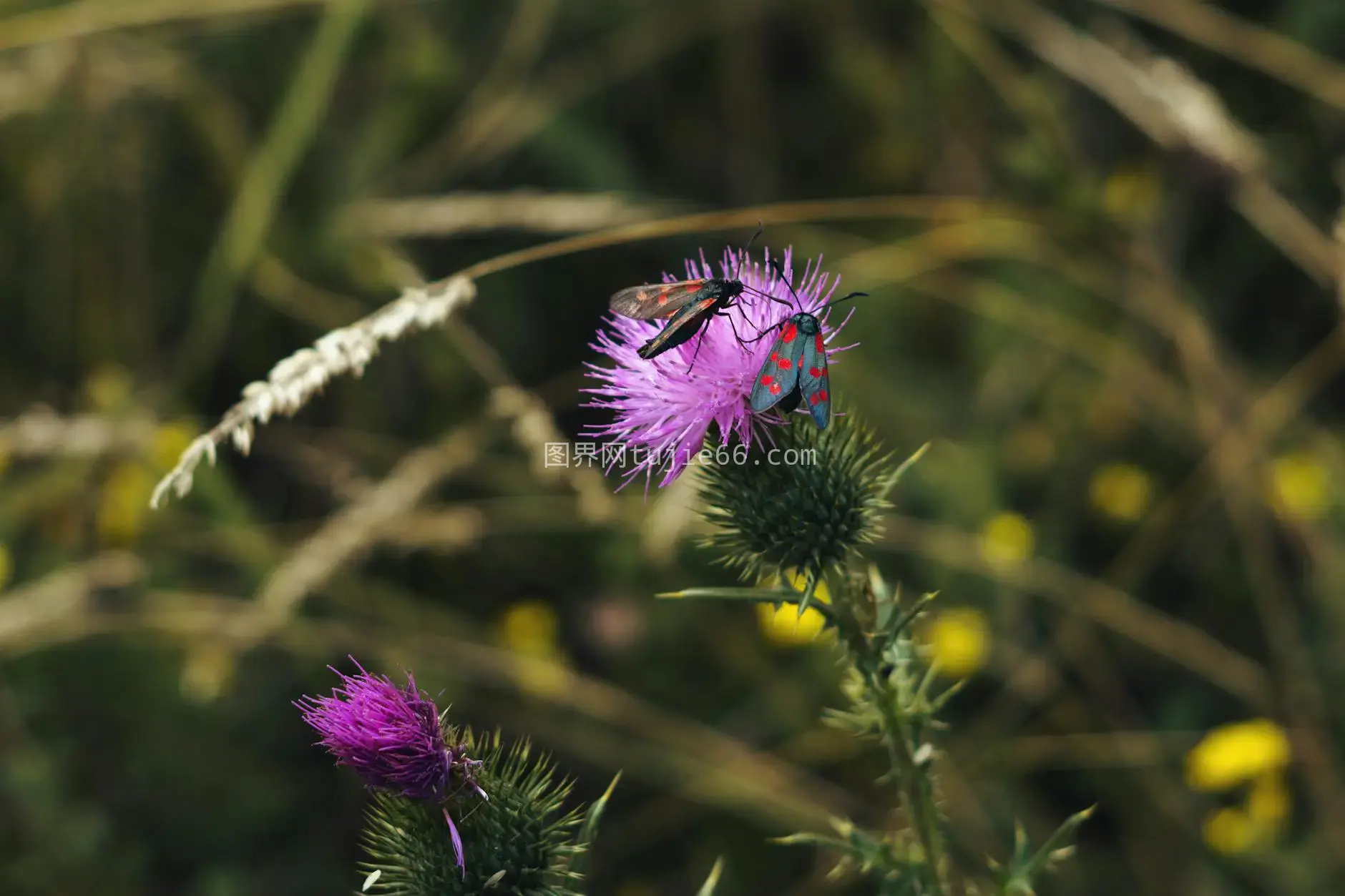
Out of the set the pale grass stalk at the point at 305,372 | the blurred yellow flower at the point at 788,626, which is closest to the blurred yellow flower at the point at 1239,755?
the blurred yellow flower at the point at 788,626

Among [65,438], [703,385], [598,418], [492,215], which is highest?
[598,418]

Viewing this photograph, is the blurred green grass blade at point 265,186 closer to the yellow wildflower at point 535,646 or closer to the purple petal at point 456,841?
the yellow wildflower at point 535,646

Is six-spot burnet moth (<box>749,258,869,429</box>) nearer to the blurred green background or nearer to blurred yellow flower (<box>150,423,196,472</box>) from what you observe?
the blurred green background

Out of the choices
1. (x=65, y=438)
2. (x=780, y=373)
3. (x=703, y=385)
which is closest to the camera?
(x=780, y=373)

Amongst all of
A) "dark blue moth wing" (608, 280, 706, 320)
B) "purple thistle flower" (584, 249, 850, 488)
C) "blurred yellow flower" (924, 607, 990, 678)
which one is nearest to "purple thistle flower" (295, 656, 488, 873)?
"purple thistle flower" (584, 249, 850, 488)

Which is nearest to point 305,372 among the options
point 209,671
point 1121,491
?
point 209,671

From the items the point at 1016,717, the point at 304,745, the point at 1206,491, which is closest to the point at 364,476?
the point at 304,745

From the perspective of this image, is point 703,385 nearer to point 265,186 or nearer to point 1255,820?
point 1255,820
